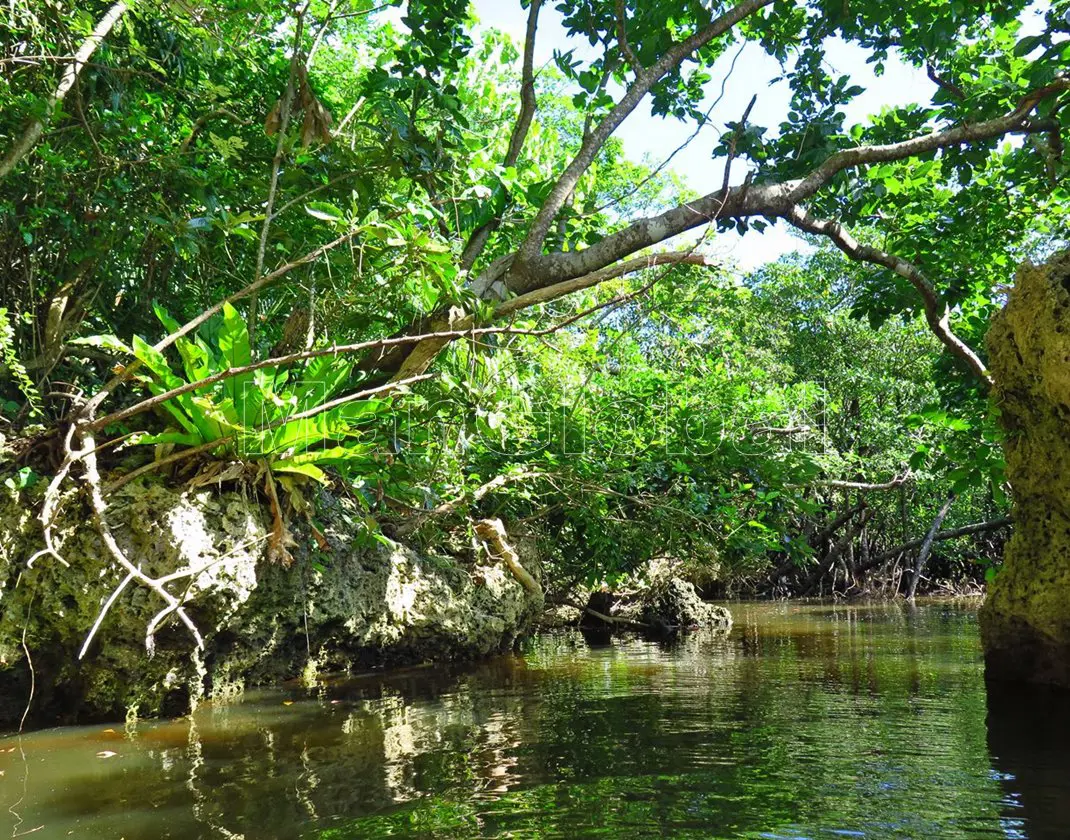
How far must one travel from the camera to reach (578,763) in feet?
10.9

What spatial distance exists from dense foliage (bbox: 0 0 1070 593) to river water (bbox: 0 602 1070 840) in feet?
5.13

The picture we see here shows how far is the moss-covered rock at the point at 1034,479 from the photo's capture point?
171 inches

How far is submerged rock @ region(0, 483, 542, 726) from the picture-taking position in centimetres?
438

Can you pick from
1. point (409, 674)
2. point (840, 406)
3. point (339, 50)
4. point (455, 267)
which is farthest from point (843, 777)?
point (840, 406)

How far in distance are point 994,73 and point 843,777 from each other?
227 inches

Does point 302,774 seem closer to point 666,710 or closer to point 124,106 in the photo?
point 666,710

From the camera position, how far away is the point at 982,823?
240 cm

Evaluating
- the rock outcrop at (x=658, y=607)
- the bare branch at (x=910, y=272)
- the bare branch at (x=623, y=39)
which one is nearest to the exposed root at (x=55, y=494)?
the bare branch at (x=623, y=39)

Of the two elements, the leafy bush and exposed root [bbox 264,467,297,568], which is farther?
exposed root [bbox 264,467,297,568]

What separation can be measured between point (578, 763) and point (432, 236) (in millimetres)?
3177

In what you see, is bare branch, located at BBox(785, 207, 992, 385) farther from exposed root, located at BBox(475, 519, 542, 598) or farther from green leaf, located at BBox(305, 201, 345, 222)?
exposed root, located at BBox(475, 519, 542, 598)

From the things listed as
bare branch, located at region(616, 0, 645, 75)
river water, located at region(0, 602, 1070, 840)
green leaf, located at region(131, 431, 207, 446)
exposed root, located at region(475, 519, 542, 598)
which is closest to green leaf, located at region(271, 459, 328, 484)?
green leaf, located at region(131, 431, 207, 446)

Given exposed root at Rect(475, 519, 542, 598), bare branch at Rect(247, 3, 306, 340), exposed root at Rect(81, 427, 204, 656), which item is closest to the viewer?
exposed root at Rect(81, 427, 204, 656)

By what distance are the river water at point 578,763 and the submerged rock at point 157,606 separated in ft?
0.88
